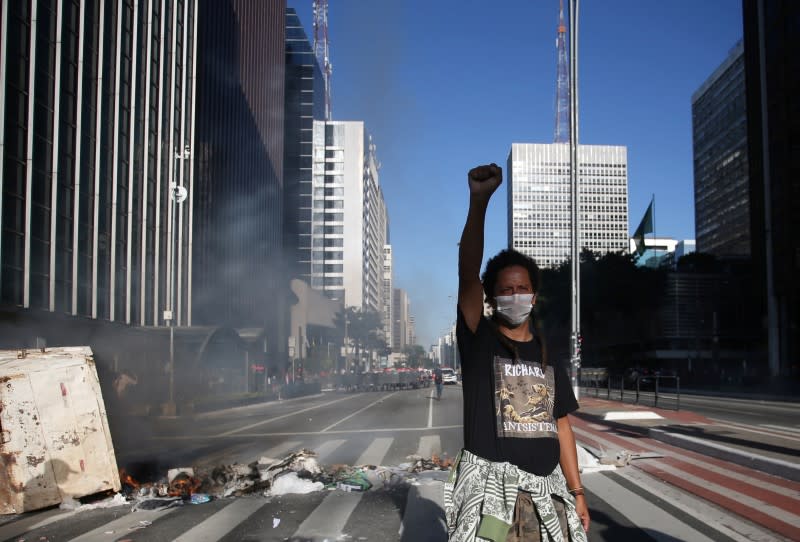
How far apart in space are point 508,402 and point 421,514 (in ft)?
13.1

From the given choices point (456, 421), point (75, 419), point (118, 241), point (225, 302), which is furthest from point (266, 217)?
point (75, 419)

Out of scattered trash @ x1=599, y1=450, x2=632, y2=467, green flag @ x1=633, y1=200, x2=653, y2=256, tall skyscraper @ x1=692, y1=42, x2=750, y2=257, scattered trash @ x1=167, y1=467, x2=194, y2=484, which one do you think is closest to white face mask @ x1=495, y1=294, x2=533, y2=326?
scattered trash @ x1=167, y1=467, x2=194, y2=484

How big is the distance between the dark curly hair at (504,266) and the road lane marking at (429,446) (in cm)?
806

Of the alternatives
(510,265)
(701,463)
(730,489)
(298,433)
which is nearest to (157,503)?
(510,265)

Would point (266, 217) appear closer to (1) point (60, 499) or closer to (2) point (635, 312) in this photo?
(2) point (635, 312)

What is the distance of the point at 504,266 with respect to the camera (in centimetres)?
303

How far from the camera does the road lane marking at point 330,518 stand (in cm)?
582

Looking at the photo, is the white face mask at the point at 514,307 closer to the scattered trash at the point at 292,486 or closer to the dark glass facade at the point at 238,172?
the scattered trash at the point at 292,486

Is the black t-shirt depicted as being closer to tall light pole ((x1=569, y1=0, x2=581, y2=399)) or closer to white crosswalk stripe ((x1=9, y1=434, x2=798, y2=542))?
white crosswalk stripe ((x1=9, y1=434, x2=798, y2=542))

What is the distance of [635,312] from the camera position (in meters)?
60.2

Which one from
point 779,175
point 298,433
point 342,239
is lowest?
point 298,433

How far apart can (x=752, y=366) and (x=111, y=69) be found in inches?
1959

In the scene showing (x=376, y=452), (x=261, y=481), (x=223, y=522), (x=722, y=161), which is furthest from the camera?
(x=722, y=161)

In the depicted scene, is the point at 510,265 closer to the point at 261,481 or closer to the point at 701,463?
the point at 261,481
